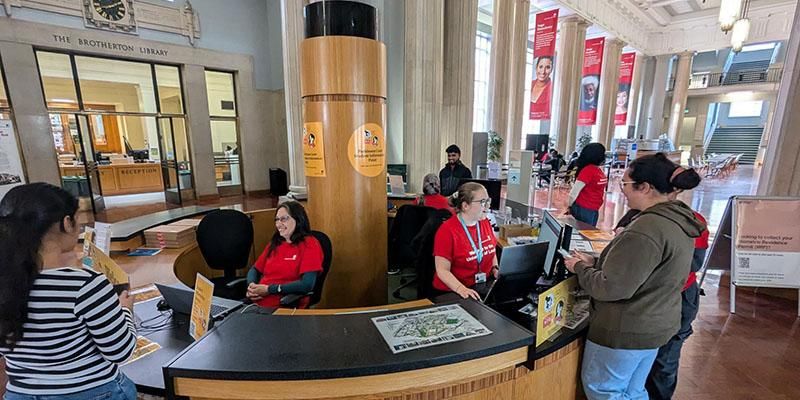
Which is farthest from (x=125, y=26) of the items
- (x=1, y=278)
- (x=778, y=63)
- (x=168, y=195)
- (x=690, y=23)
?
(x=778, y=63)

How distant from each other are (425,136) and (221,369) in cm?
602

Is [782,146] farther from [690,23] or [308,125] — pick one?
[690,23]

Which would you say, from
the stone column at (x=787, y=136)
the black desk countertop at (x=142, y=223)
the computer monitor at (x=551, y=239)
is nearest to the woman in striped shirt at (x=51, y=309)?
the computer monitor at (x=551, y=239)

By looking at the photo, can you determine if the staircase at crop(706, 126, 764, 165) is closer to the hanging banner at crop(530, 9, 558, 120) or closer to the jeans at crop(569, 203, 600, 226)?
the hanging banner at crop(530, 9, 558, 120)

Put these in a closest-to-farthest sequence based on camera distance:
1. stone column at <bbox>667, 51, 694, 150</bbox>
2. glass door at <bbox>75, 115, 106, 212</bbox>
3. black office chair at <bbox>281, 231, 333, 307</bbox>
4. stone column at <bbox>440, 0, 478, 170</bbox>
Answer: black office chair at <bbox>281, 231, 333, 307</bbox>
glass door at <bbox>75, 115, 106, 212</bbox>
stone column at <bbox>440, 0, 478, 170</bbox>
stone column at <bbox>667, 51, 694, 150</bbox>

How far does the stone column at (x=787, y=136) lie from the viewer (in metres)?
3.28

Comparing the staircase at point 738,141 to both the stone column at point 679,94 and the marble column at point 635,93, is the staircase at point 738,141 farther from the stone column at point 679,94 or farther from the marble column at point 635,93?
the marble column at point 635,93

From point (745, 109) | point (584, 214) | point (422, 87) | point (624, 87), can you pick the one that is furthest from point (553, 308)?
point (745, 109)

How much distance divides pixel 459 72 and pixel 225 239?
21.0ft

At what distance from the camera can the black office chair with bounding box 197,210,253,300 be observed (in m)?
2.86

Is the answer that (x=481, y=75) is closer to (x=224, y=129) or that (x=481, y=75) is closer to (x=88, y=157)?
(x=224, y=129)

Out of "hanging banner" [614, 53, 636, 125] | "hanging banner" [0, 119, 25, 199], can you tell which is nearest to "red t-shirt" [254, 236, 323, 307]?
"hanging banner" [0, 119, 25, 199]

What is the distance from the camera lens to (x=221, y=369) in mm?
1083

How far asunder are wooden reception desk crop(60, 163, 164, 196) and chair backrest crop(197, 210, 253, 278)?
822 cm
